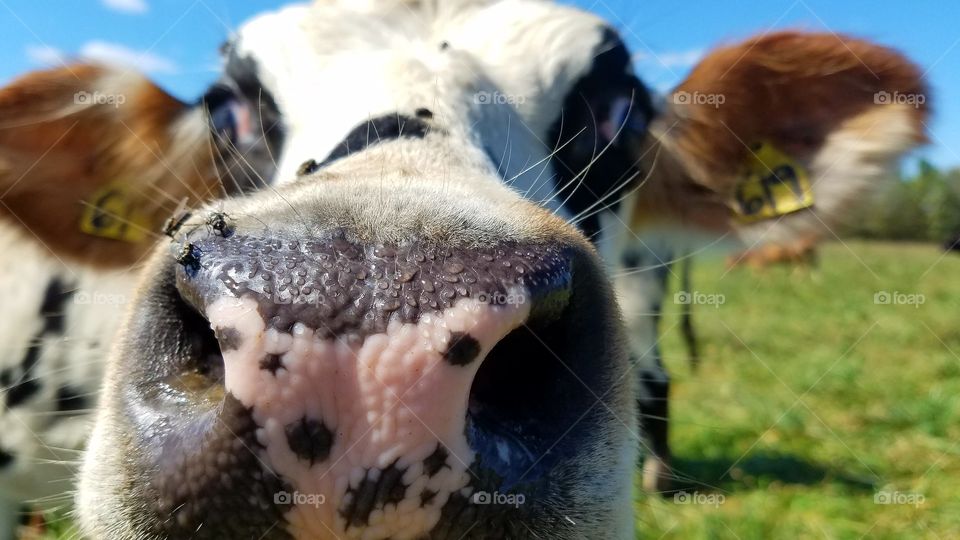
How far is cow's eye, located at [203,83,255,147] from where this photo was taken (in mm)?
2586

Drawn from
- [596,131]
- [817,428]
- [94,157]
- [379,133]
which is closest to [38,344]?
[94,157]

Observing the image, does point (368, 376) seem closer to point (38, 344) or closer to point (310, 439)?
point (310, 439)

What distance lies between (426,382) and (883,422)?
4814 millimetres

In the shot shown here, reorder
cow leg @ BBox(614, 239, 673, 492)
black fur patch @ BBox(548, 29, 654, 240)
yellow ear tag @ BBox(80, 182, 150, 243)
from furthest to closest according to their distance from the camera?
1. cow leg @ BBox(614, 239, 673, 492)
2. yellow ear tag @ BBox(80, 182, 150, 243)
3. black fur patch @ BBox(548, 29, 654, 240)

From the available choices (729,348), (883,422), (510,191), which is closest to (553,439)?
(510,191)

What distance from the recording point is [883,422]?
500 cm

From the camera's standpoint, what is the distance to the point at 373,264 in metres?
1.06

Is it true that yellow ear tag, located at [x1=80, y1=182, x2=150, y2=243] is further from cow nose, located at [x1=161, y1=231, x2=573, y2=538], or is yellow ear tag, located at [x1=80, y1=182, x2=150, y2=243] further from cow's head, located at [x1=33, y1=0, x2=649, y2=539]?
cow nose, located at [x1=161, y1=231, x2=573, y2=538]

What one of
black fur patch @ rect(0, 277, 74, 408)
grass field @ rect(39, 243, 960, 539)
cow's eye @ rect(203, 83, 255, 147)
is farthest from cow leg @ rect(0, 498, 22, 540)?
grass field @ rect(39, 243, 960, 539)

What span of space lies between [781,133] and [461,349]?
8.67 ft

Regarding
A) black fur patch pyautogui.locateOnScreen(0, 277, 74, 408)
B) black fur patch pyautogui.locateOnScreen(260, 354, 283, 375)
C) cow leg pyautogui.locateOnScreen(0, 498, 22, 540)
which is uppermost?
black fur patch pyautogui.locateOnScreen(260, 354, 283, 375)

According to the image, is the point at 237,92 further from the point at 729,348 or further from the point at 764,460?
the point at 729,348

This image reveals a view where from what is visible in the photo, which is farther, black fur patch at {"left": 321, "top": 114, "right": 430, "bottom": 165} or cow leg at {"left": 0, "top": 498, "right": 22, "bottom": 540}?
cow leg at {"left": 0, "top": 498, "right": 22, "bottom": 540}

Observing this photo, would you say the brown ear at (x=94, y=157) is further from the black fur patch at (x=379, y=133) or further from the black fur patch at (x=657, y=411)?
the black fur patch at (x=657, y=411)
